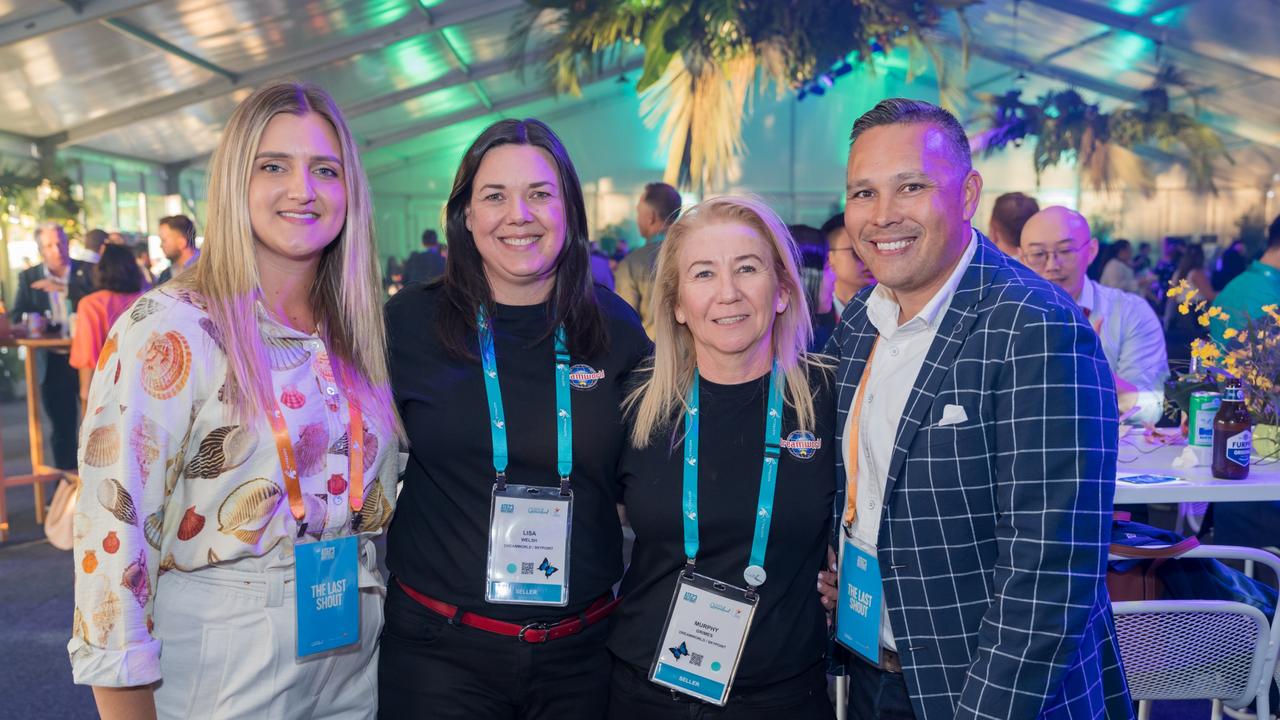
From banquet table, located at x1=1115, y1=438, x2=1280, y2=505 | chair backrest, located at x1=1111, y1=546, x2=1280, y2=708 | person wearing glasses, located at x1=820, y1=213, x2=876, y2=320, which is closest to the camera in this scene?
chair backrest, located at x1=1111, y1=546, x2=1280, y2=708

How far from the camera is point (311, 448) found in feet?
4.87

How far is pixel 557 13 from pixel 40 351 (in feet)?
17.4

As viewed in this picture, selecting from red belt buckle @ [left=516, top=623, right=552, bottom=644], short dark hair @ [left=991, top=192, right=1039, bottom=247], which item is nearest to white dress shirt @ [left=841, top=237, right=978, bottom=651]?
red belt buckle @ [left=516, top=623, right=552, bottom=644]

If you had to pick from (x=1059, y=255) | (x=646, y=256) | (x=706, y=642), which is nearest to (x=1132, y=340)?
(x=1059, y=255)

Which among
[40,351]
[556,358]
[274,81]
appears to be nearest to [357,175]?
[274,81]

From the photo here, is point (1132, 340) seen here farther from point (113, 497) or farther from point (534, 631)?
point (113, 497)

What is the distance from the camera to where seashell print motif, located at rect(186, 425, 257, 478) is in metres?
1.39

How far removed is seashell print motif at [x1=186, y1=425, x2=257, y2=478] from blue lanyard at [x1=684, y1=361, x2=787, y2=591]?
0.78m

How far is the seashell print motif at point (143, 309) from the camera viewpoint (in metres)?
1.35

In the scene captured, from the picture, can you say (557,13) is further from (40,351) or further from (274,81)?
(274,81)

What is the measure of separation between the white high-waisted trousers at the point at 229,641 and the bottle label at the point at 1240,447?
2.78m

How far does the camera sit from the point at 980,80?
24.6ft

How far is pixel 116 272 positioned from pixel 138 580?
4745 mm

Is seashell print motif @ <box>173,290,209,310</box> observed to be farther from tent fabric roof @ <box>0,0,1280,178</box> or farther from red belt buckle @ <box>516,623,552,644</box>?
tent fabric roof @ <box>0,0,1280,178</box>
